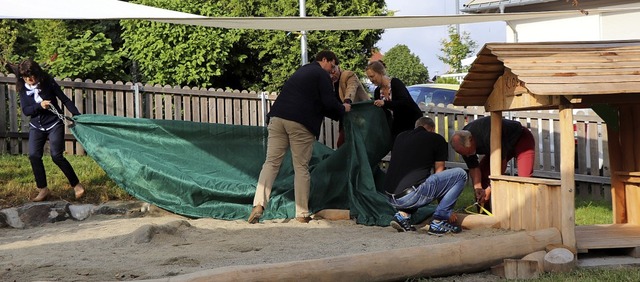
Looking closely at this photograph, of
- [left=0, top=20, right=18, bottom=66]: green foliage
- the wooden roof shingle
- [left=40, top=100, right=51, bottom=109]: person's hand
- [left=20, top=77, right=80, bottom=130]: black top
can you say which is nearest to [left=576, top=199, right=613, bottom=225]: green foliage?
the wooden roof shingle

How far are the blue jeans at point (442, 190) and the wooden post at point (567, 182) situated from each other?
1.18 metres

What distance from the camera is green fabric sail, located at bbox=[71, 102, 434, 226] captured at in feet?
31.0

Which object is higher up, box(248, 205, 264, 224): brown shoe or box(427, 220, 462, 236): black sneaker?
box(248, 205, 264, 224): brown shoe

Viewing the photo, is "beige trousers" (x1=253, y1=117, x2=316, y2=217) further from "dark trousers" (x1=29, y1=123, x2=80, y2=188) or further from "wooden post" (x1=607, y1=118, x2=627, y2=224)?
"wooden post" (x1=607, y1=118, x2=627, y2=224)

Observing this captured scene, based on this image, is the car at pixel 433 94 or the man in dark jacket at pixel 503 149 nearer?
the man in dark jacket at pixel 503 149

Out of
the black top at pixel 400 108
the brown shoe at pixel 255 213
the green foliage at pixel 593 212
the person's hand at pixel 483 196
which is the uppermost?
the black top at pixel 400 108

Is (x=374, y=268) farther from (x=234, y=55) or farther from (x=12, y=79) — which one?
(x=234, y=55)

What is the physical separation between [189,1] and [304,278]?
40.3 feet

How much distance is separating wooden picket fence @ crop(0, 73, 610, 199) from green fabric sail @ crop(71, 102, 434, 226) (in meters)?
3.00

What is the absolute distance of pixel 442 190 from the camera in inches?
326

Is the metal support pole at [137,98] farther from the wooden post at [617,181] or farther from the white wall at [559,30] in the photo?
the white wall at [559,30]


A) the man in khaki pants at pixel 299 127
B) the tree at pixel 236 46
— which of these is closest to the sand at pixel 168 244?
the man in khaki pants at pixel 299 127

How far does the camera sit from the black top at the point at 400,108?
376 inches

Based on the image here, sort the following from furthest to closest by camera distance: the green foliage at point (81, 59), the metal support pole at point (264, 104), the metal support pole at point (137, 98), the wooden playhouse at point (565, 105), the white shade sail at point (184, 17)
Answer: the green foliage at point (81, 59), the metal support pole at point (264, 104), the metal support pole at point (137, 98), the white shade sail at point (184, 17), the wooden playhouse at point (565, 105)
